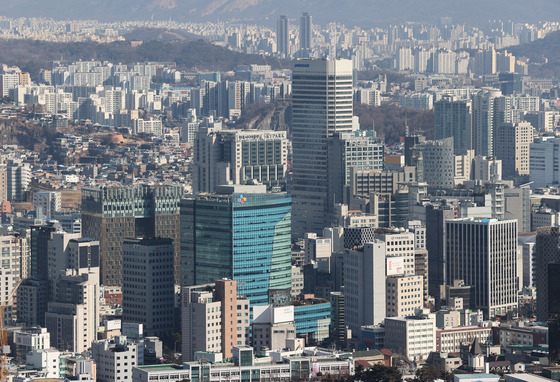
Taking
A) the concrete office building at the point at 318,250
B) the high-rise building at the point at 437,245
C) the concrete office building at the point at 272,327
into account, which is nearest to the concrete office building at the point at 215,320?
the concrete office building at the point at 272,327

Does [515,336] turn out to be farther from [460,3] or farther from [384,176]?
[460,3]

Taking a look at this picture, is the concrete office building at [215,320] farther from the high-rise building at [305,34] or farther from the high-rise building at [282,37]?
the high-rise building at [282,37]

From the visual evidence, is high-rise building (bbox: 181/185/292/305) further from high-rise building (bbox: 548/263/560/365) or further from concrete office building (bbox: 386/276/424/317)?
high-rise building (bbox: 548/263/560/365)

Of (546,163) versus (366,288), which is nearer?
(366,288)

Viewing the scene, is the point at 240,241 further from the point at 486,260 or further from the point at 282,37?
the point at 282,37

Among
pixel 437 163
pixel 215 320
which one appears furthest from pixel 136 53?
pixel 215 320

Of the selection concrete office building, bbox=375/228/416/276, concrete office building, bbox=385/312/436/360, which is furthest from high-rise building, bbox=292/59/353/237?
concrete office building, bbox=385/312/436/360

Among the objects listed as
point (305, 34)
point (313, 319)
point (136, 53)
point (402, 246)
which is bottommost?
point (313, 319)
